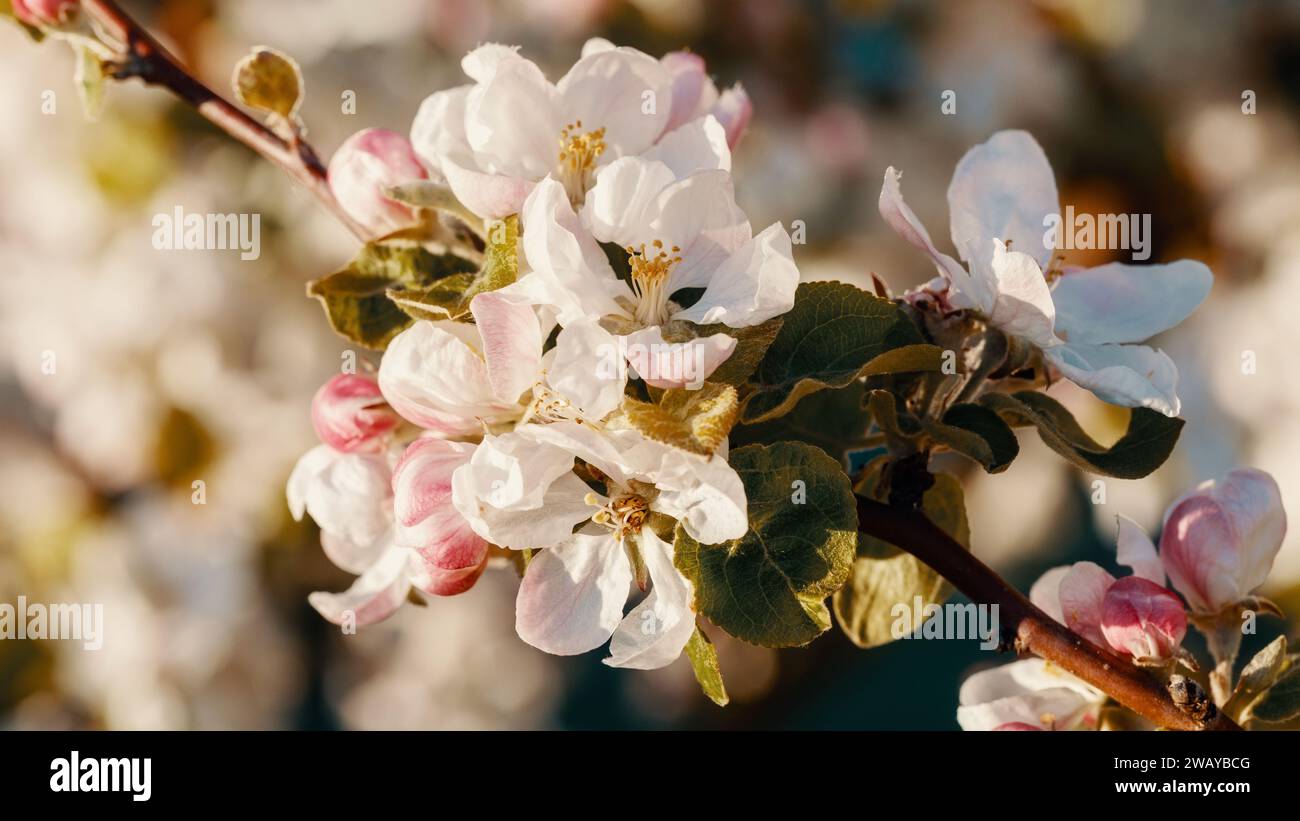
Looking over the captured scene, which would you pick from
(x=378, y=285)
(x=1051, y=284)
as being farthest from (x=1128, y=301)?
(x=378, y=285)

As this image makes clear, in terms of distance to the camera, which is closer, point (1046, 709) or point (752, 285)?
→ point (752, 285)

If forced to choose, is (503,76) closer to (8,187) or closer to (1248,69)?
(8,187)

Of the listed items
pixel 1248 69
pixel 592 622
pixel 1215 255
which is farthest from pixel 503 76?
pixel 1248 69

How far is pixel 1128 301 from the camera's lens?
583 millimetres

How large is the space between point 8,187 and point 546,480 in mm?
1591

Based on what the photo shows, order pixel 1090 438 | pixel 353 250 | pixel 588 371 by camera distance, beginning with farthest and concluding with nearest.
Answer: pixel 353 250, pixel 1090 438, pixel 588 371

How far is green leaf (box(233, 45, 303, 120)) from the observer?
0.62 meters

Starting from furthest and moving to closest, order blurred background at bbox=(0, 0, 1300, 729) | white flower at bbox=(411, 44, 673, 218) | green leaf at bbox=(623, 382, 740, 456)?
blurred background at bbox=(0, 0, 1300, 729)
white flower at bbox=(411, 44, 673, 218)
green leaf at bbox=(623, 382, 740, 456)

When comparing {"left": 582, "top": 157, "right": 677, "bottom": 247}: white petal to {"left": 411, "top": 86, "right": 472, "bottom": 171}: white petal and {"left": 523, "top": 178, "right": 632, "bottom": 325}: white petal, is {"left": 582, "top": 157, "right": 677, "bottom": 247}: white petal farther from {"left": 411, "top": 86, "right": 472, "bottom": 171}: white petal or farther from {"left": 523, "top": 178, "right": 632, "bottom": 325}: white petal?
{"left": 411, "top": 86, "right": 472, "bottom": 171}: white petal

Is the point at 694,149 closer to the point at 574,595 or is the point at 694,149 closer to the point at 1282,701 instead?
the point at 574,595

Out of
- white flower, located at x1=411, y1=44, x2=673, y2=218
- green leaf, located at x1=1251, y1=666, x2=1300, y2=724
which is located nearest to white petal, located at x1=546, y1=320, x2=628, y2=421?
white flower, located at x1=411, y1=44, x2=673, y2=218

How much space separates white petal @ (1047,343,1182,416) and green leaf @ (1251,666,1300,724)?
0.48 feet

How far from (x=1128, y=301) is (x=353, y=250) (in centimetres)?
113

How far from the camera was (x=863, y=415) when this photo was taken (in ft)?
1.93
